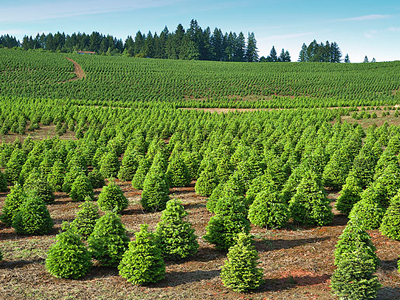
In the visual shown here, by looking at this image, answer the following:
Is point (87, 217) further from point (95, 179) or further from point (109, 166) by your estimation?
point (109, 166)

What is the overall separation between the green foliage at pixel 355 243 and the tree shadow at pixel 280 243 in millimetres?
2560

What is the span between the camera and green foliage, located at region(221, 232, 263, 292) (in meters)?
9.65

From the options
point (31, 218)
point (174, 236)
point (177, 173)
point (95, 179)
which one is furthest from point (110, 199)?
point (177, 173)

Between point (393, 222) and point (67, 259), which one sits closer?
point (67, 259)

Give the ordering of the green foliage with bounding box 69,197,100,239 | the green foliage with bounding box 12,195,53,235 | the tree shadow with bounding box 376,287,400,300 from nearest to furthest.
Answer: the tree shadow with bounding box 376,287,400,300
the green foliage with bounding box 69,197,100,239
the green foliage with bounding box 12,195,53,235

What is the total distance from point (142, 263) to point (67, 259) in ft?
6.85

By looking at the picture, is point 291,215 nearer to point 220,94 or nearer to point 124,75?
point 220,94

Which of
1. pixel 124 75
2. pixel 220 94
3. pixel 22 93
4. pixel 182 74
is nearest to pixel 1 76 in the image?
pixel 22 93

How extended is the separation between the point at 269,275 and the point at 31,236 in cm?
882

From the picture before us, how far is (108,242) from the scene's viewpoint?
11.2 m

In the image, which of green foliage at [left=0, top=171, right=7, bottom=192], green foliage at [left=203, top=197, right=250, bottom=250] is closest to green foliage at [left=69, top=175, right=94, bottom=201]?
green foliage at [left=0, top=171, right=7, bottom=192]

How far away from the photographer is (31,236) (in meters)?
14.2

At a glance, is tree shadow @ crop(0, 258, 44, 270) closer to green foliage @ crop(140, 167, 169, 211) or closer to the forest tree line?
green foliage @ crop(140, 167, 169, 211)

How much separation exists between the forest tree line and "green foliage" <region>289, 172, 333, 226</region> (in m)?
137
